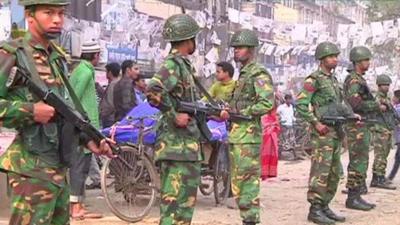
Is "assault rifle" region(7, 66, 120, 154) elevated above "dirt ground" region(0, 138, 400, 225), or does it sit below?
above

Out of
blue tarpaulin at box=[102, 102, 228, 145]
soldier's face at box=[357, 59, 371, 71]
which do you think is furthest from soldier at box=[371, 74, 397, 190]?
blue tarpaulin at box=[102, 102, 228, 145]

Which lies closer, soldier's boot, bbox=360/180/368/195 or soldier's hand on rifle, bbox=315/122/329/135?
soldier's hand on rifle, bbox=315/122/329/135

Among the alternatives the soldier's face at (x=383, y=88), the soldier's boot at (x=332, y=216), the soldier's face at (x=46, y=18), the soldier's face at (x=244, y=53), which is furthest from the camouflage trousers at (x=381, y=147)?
the soldier's face at (x=46, y=18)

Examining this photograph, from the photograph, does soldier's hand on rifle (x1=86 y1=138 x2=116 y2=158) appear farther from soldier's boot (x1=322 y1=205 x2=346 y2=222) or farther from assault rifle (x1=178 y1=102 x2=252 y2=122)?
soldier's boot (x1=322 y1=205 x2=346 y2=222)

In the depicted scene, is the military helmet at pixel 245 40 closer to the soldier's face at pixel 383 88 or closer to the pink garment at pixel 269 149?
the pink garment at pixel 269 149

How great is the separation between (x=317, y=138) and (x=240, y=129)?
1.23m

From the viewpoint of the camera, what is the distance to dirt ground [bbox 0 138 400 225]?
6316mm

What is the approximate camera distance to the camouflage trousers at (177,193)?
Answer: 4.40m

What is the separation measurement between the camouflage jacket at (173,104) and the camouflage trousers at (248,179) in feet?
3.08

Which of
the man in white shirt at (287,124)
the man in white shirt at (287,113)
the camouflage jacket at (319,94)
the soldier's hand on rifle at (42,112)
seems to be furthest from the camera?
the man in white shirt at (287,113)

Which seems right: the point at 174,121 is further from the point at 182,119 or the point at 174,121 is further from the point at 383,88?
the point at 383,88

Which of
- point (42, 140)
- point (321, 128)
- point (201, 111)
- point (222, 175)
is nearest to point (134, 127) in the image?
point (222, 175)

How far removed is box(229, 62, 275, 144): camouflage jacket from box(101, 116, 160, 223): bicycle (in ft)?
3.82

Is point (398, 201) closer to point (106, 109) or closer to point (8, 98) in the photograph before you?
point (106, 109)
